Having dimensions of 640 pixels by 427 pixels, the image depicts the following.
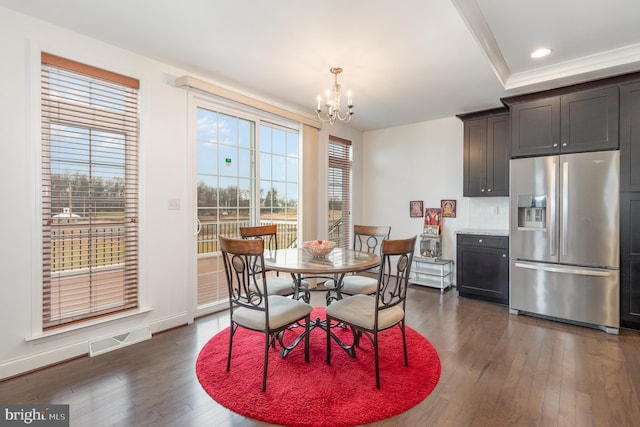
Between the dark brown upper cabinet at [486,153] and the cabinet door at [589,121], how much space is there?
645 mm

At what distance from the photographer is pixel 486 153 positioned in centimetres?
414

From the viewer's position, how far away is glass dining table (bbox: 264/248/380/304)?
2.15 m

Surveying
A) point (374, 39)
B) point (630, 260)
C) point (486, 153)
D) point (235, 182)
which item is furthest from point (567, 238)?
point (235, 182)

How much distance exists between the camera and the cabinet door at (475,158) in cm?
417

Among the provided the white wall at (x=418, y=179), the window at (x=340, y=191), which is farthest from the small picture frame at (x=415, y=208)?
the window at (x=340, y=191)

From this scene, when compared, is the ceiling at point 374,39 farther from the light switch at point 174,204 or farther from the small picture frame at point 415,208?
the small picture frame at point 415,208

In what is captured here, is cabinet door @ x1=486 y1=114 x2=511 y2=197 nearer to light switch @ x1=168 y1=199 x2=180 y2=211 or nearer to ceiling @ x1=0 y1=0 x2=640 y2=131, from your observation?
ceiling @ x1=0 y1=0 x2=640 y2=131

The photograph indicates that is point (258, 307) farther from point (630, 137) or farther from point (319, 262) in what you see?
point (630, 137)

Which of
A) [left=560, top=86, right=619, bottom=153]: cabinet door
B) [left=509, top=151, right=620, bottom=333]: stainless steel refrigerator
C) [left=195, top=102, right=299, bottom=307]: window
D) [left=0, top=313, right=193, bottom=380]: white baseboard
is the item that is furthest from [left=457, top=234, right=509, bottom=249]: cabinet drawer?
[left=0, top=313, right=193, bottom=380]: white baseboard

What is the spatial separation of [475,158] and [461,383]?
122 inches

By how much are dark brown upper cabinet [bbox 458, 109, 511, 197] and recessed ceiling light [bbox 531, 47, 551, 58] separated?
1.06m

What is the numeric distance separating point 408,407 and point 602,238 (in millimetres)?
2738

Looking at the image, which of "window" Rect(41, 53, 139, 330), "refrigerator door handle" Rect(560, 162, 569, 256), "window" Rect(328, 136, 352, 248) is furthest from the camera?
"window" Rect(328, 136, 352, 248)

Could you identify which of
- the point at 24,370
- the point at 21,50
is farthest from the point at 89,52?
the point at 24,370
